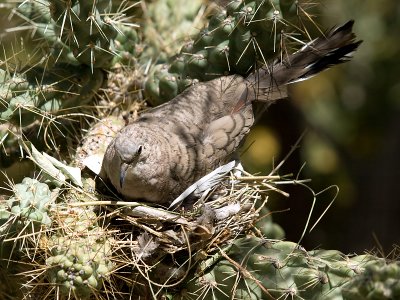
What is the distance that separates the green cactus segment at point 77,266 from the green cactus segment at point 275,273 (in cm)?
40

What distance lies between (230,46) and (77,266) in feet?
3.89

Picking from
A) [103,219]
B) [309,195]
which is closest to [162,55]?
[103,219]

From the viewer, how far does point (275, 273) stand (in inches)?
126

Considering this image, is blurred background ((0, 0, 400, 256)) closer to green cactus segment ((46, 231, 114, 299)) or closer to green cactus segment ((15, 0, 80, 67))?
green cactus segment ((15, 0, 80, 67))

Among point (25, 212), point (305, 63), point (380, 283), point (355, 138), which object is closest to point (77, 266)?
point (25, 212)

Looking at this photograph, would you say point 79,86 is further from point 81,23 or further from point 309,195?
point 309,195

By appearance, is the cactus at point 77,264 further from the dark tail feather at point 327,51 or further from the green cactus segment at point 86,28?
the dark tail feather at point 327,51

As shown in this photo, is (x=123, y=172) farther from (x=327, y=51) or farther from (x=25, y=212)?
(x=327, y=51)

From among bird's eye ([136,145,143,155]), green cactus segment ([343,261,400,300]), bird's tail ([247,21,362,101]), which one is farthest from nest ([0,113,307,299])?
green cactus segment ([343,261,400,300])

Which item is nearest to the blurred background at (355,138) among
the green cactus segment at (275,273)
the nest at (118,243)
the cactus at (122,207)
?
the cactus at (122,207)

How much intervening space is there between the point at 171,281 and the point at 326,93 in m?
4.13

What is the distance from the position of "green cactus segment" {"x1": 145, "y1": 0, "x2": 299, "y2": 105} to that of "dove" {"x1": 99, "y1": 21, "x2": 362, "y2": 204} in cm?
6

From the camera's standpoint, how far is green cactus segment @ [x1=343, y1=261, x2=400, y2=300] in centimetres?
259

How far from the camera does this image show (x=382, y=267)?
263cm
